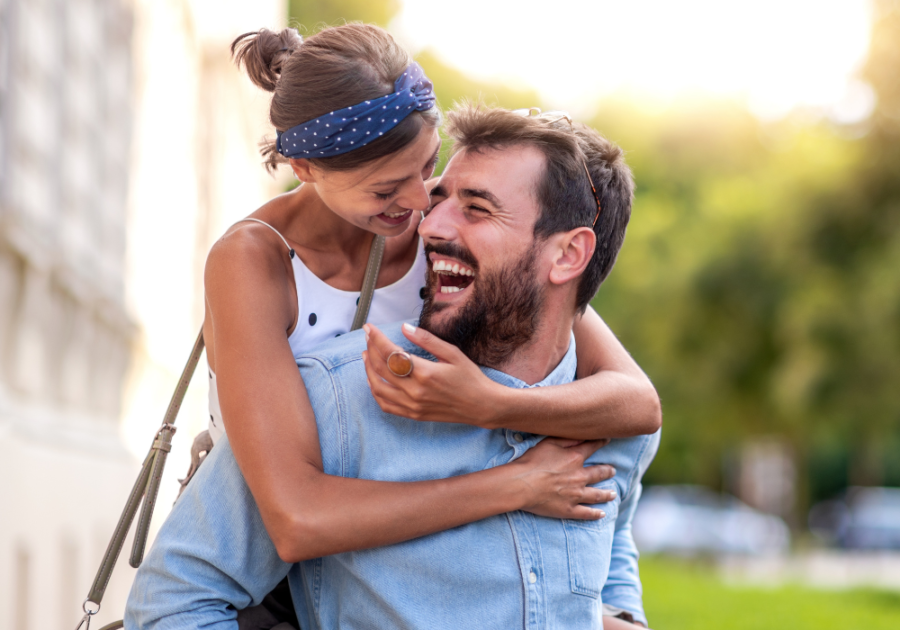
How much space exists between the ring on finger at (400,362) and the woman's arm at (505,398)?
0.01 m

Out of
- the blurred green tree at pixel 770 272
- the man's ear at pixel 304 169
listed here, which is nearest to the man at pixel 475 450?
the man's ear at pixel 304 169

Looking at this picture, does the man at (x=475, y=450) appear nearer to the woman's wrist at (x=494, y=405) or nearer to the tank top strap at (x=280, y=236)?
the woman's wrist at (x=494, y=405)

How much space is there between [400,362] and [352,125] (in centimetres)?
71

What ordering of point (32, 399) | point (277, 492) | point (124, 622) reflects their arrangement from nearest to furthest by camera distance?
point (277, 492)
point (124, 622)
point (32, 399)

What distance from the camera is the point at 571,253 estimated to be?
2.69 m

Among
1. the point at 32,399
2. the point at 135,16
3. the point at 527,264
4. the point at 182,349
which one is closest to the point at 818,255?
the point at 182,349

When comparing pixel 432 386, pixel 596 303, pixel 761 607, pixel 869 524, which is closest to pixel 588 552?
pixel 432 386

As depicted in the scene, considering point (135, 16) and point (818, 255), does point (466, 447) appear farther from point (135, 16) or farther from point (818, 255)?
point (818, 255)

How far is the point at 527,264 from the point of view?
2.62 metres

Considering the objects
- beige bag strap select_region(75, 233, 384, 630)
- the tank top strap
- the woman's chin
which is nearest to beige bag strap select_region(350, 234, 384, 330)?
beige bag strap select_region(75, 233, 384, 630)

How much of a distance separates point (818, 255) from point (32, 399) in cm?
1206

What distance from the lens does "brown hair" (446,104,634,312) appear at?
2.66m

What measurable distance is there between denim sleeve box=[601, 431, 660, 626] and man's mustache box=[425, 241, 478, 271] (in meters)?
0.68

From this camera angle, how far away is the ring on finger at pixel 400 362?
7.01 ft
